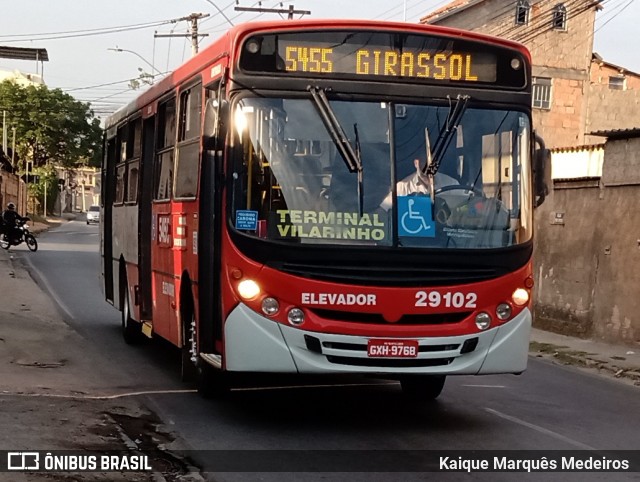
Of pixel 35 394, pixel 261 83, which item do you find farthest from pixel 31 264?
pixel 261 83

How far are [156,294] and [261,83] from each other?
424 cm

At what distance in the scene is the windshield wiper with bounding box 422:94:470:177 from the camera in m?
8.54

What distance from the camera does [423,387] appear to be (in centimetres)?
1041

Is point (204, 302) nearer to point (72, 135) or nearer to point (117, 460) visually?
point (117, 460)

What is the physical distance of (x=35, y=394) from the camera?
982 centimetres

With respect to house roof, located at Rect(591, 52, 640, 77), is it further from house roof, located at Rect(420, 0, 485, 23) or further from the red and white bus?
the red and white bus

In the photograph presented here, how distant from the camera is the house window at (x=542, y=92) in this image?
1678 inches

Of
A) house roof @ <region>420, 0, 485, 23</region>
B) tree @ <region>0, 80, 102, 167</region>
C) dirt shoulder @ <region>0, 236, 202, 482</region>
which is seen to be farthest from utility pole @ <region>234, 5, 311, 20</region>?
tree @ <region>0, 80, 102, 167</region>

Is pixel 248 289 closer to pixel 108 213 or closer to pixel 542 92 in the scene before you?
pixel 108 213

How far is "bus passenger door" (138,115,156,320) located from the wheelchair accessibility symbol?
4.72 meters

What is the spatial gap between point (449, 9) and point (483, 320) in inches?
1493

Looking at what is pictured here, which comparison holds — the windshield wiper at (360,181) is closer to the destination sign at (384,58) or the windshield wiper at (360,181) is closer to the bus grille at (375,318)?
the destination sign at (384,58)

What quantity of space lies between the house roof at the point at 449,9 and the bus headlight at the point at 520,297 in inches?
1406

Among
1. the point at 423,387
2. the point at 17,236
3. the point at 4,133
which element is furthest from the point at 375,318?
the point at 4,133
